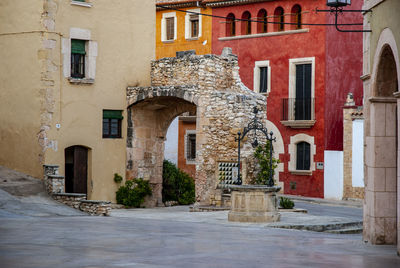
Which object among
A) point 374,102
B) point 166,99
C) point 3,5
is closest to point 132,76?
point 166,99

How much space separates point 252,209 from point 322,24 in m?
15.0

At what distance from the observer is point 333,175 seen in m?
31.7

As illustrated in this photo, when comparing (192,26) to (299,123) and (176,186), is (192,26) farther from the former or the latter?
(176,186)

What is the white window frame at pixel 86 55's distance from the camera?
23562mm

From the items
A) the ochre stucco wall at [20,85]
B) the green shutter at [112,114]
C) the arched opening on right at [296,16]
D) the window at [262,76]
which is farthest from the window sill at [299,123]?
the ochre stucco wall at [20,85]

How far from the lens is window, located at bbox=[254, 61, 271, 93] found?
34531 millimetres

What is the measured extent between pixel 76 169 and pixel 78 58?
3655mm

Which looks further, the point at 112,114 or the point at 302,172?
the point at 302,172

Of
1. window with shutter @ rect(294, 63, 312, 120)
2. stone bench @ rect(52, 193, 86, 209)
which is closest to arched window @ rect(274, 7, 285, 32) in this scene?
window with shutter @ rect(294, 63, 312, 120)

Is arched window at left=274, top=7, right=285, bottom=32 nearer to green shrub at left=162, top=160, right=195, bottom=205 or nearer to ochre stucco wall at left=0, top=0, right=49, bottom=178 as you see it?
green shrub at left=162, top=160, right=195, bottom=205

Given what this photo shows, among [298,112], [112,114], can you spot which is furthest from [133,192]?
[298,112]

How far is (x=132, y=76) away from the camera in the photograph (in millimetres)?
25406

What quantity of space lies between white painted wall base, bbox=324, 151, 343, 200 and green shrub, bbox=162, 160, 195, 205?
7191 millimetres

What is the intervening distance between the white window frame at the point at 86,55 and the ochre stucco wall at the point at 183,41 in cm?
1349
